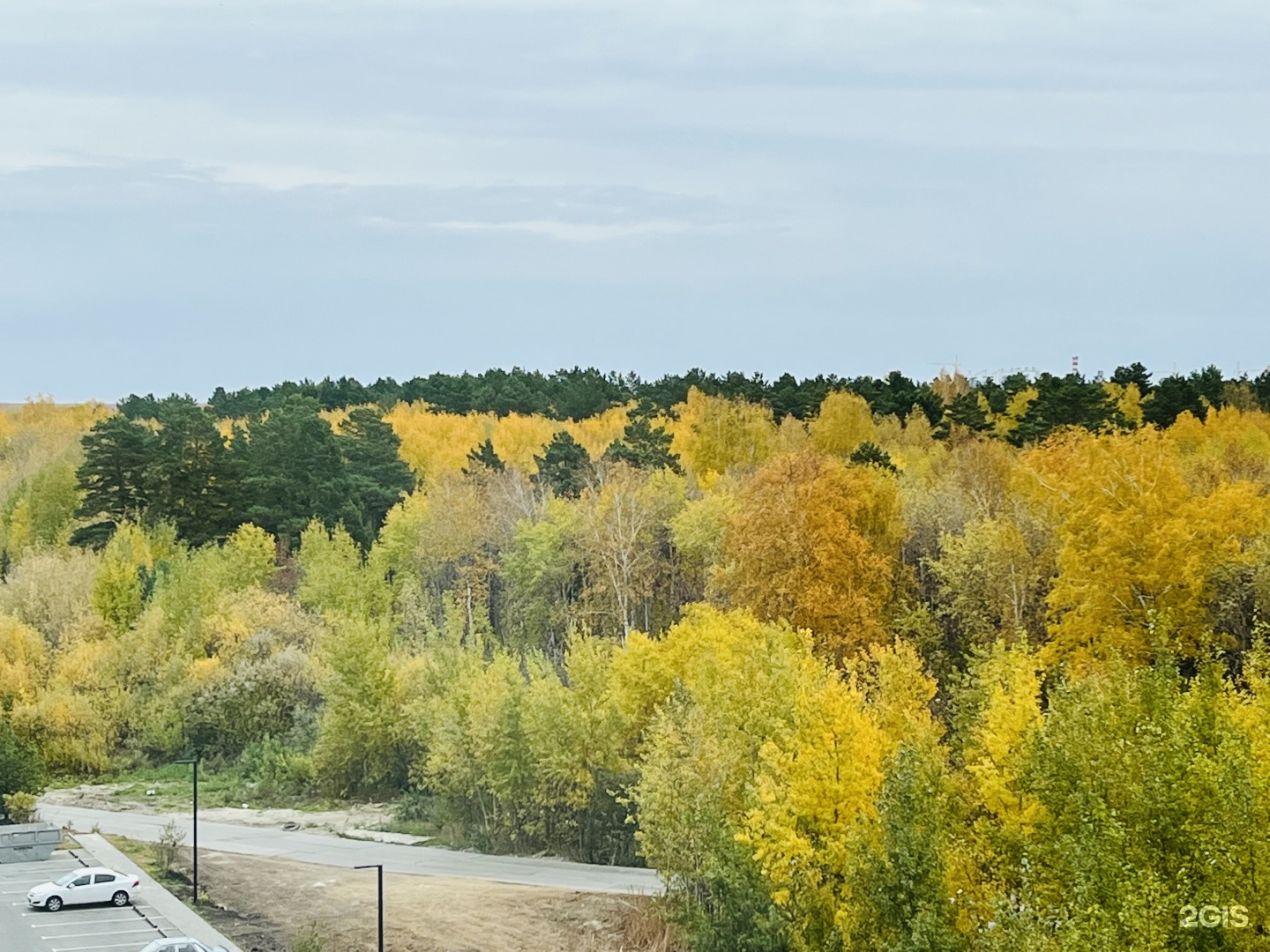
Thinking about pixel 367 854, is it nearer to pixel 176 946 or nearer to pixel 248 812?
pixel 248 812

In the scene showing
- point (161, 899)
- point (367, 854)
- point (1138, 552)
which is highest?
point (1138, 552)

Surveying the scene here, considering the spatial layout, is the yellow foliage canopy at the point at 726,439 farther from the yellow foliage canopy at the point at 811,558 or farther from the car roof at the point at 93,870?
the car roof at the point at 93,870

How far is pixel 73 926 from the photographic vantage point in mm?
47031

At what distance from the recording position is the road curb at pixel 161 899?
46188mm

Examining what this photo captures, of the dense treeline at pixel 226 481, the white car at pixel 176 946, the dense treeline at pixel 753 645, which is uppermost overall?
the dense treeline at pixel 226 481

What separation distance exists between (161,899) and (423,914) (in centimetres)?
863

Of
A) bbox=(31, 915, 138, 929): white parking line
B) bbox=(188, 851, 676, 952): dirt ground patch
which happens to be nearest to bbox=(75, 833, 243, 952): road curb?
bbox=(188, 851, 676, 952): dirt ground patch

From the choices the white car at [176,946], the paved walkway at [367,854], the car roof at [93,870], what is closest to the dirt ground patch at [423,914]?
the paved walkway at [367,854]

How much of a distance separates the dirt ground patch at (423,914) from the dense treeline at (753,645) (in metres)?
3.14

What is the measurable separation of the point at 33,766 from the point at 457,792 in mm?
16689

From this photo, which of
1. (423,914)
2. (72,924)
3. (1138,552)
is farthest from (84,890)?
(1138,552)

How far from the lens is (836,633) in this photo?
6112cm

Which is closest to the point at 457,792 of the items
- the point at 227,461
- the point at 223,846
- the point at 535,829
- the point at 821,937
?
the point at 535,829

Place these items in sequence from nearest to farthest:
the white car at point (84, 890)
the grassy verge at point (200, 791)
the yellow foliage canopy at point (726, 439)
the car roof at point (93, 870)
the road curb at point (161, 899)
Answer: the road curb at point (161, 899), the white car at point (84, 890), the car roof at point (93, 870), the grassy verge at point (200, 791), the yellow foliage canopy at point (726, 439)
